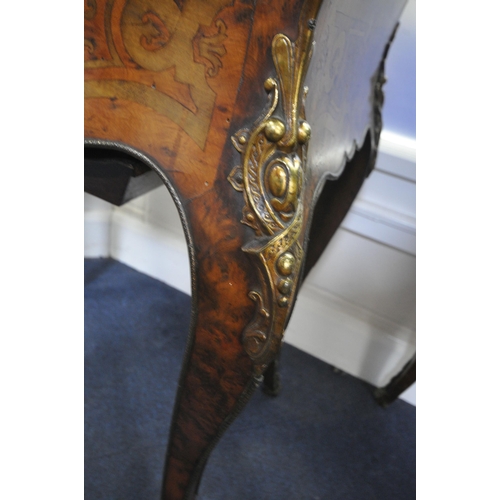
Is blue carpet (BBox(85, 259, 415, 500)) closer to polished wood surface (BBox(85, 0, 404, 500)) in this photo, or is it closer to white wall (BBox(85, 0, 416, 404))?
white wall (BBox(85, 0, 416, 404))

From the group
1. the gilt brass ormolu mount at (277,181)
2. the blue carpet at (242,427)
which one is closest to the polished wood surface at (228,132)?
the gilt brass ormolu mount at (277,181)

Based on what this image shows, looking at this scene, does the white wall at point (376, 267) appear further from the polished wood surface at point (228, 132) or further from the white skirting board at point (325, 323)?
the polished wood surface at point (228, 132)

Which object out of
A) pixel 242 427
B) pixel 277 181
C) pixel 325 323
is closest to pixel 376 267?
pixel 325 323

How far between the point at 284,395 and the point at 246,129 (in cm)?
78

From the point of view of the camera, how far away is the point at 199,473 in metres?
0.55

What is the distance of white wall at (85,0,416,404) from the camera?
3.41 ft

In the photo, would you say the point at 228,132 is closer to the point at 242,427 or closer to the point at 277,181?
the point at 277,181

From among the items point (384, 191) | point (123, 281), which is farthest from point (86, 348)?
point (384, 191)

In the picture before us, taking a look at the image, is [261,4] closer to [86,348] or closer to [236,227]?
[236,227]

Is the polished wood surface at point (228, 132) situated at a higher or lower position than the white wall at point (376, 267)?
higher

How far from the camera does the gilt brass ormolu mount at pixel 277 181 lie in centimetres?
36

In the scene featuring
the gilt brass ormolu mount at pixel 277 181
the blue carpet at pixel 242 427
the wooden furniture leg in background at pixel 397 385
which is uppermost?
the gilt brass ormolu mount at pixel 277 181

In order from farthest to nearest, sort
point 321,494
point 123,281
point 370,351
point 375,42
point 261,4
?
point 123,281 → point 370,351 → point 321,494 → point 375,42 → point 261,4

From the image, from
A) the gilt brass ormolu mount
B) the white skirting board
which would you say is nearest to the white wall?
the white skirting board
